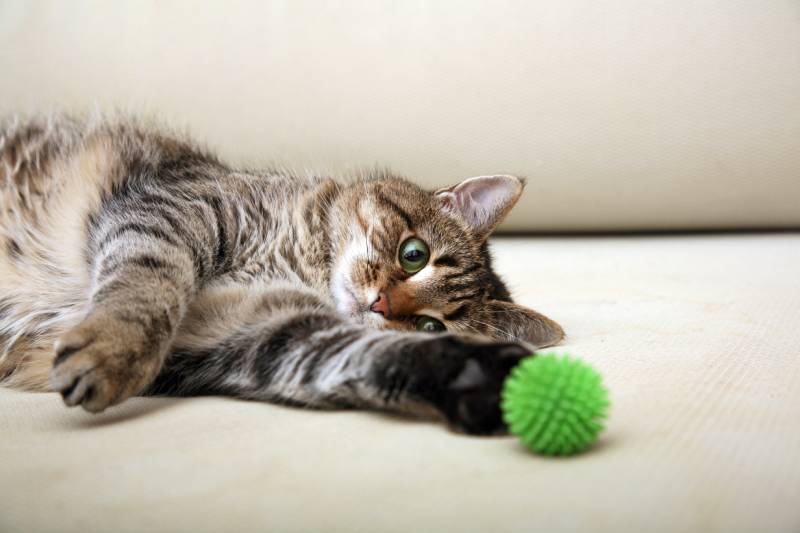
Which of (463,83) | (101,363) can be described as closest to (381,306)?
(101,363)

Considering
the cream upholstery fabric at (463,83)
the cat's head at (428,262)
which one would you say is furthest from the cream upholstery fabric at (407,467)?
the cream upholstery fabric at (463,83)

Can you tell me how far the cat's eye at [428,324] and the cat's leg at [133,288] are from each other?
1.45 feet

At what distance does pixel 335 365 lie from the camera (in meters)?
1.09

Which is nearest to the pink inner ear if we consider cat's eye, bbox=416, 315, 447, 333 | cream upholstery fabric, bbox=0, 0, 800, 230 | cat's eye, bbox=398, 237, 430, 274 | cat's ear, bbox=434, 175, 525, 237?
cat's ear, bbox=434, 175, 525, 237

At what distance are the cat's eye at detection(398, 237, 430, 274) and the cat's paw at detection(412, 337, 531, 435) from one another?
2.00 feet

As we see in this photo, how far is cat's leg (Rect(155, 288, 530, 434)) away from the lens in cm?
91

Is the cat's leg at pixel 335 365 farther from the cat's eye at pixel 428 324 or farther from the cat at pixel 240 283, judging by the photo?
the cat's eye at pixel 428 324

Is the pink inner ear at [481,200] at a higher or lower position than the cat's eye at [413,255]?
higher

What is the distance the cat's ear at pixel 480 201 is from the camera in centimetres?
174

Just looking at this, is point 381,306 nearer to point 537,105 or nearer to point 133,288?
point 133,288

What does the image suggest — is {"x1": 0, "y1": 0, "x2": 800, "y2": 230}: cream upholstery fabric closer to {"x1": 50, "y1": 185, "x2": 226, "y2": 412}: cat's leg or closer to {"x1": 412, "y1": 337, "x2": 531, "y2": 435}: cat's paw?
{"x1": 50, "y1": 185, "x2": 226, "y2": 412}: cat's leg

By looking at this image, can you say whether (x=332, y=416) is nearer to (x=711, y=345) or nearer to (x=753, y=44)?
(x=711, y=345)

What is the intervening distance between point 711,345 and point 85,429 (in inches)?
45.0

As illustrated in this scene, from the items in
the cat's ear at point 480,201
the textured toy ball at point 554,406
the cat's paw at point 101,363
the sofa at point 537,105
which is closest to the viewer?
the textured toy ball at point 554,406
